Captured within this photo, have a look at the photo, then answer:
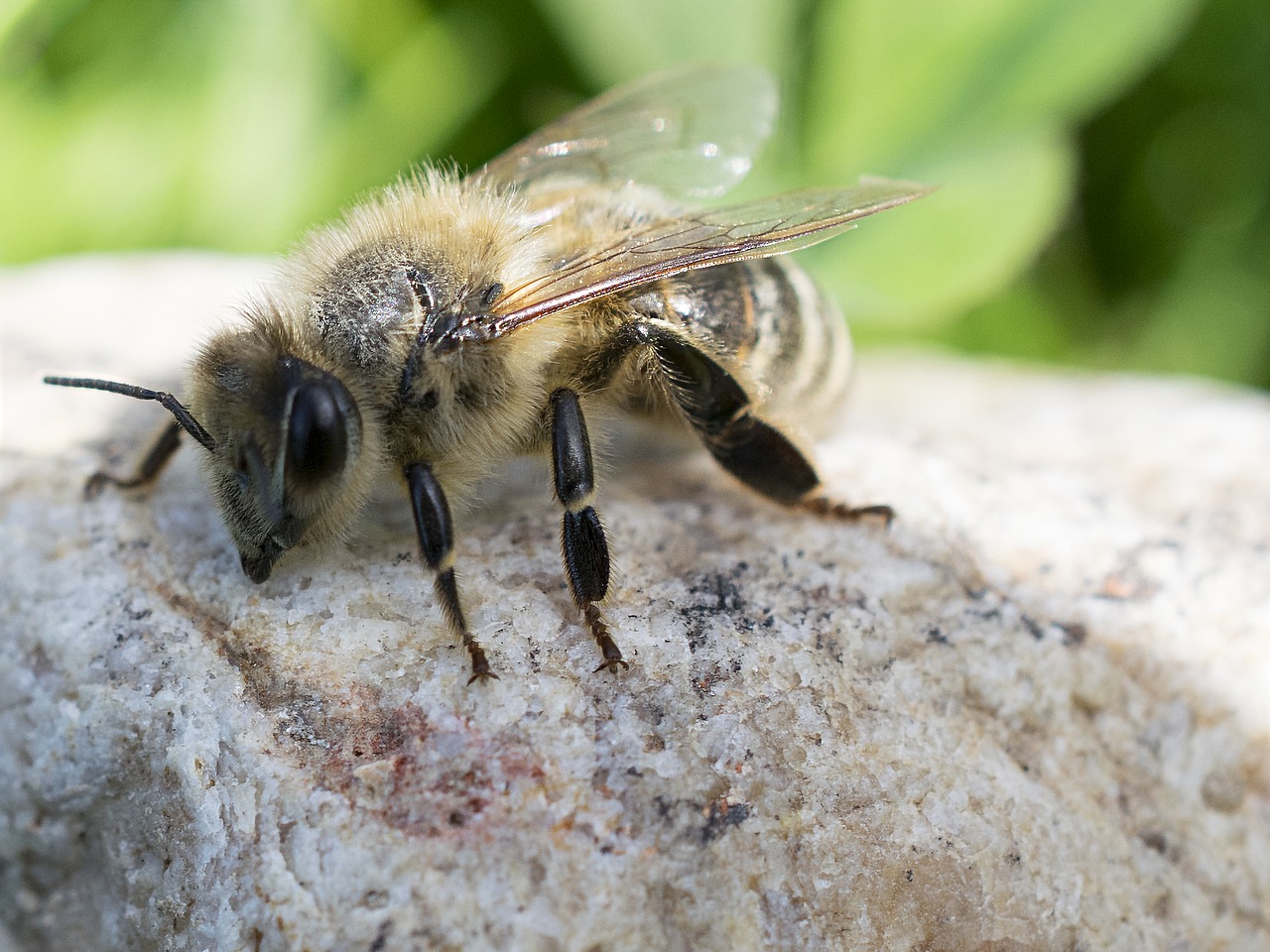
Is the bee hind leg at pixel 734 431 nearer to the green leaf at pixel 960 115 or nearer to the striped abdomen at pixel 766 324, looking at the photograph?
the striped abdomen at pixel 766 324

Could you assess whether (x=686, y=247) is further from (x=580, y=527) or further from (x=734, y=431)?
(x=580, y=527)

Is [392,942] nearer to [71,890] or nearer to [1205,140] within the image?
[71,890]

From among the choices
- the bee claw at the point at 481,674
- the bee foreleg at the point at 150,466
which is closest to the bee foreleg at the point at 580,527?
the bee claw at the point at 481,674

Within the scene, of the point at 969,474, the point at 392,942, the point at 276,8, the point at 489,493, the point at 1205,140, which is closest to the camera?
the point at 392,942

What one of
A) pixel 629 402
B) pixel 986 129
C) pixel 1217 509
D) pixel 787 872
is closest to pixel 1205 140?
pixel 986 129

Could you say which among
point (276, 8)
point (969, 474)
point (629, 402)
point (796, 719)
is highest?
point (276, 8)
